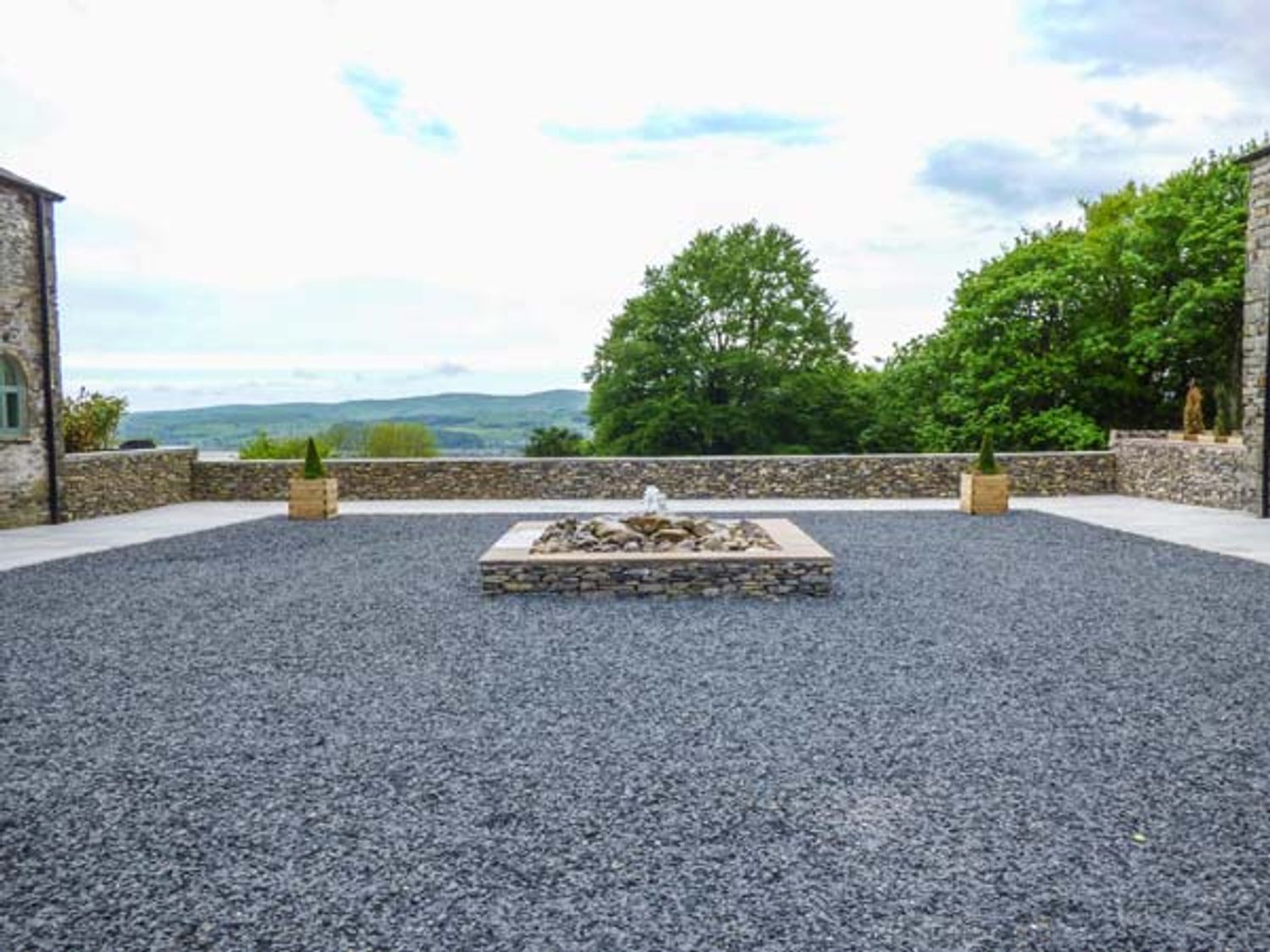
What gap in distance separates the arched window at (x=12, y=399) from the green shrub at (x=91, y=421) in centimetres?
353

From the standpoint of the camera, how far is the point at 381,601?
7.75 m

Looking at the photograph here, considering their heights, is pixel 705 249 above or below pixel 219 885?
above

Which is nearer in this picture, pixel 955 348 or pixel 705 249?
pixel 955 348

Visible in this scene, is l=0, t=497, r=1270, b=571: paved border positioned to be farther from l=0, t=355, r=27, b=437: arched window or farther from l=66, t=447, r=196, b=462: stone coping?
l=0, t=355, r=27, b=437: arched window

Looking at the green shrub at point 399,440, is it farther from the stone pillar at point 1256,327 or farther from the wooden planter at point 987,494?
the stone pillar at point 1256,327

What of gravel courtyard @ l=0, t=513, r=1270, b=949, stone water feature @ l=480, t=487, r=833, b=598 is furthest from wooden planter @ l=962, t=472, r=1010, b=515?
stone water feature @ l=480, t=487, r=833, b=598

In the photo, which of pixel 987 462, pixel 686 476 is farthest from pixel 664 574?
pixel 686 476

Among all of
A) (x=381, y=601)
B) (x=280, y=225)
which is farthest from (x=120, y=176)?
(x=381, y=601)

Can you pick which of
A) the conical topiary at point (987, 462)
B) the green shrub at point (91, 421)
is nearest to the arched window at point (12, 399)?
the green shrub at point (91, 421)

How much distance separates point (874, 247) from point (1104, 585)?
1374 cm

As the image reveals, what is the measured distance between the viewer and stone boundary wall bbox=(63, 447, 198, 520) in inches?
559

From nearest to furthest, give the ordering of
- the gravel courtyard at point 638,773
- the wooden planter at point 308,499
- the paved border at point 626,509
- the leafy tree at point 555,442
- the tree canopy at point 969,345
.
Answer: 1. the gravel courtyard at point 638,773
2. the paved border at point 626,509
3. the wooden planter at point 308,499
4. the tree canopy at point 969,345
5. the leafy tree at point 555,442

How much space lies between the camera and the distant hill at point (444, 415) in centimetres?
3181

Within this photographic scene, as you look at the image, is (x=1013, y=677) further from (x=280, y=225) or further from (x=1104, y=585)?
(x=280, y=225)
